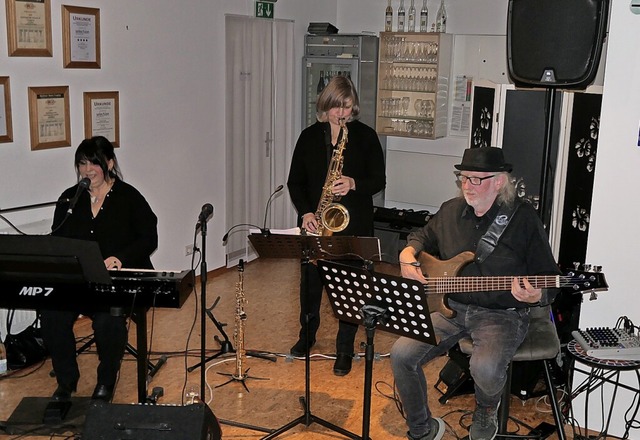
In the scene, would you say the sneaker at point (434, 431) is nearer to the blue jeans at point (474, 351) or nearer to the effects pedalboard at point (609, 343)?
the blue jeans at point (474, 351)

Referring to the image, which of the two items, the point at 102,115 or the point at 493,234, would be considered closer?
the point at 493,234

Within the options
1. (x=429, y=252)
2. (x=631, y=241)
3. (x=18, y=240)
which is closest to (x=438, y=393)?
(x=429, y=252)

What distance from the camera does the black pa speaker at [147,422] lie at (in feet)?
9.13

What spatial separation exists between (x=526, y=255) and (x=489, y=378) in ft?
1.97

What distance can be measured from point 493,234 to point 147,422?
1.77 meters

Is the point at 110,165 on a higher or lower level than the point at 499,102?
lower

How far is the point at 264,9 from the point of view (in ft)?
22.1

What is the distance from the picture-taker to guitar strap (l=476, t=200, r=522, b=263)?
3.59 meters

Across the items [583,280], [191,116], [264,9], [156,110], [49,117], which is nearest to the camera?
[583,280]

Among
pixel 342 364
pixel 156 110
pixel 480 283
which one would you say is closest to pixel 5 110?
pixel 156 110

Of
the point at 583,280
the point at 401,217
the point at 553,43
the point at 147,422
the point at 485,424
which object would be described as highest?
the point at 553,43

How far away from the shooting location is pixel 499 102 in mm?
4922

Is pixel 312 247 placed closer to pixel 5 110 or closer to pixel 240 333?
pixel 240 333

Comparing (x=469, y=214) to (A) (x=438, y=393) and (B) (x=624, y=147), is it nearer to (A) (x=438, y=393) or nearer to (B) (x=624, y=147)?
(B) (x=624, y=147)
